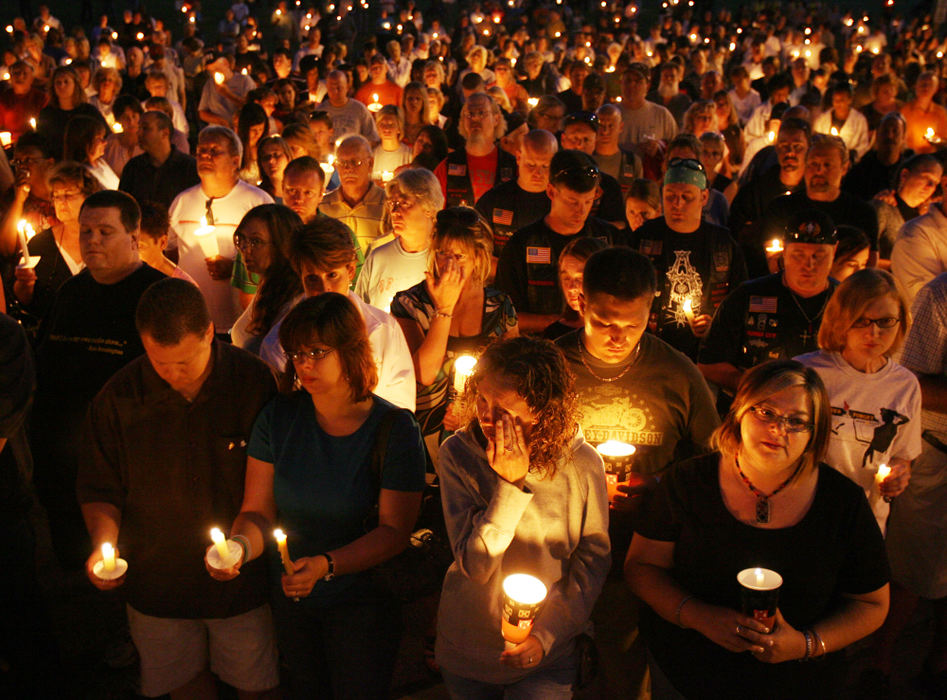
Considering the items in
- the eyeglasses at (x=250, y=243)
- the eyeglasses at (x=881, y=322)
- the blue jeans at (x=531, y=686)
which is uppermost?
the eyeglasses at (x=250, y=243)

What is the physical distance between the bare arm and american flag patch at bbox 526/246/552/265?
1.15 m

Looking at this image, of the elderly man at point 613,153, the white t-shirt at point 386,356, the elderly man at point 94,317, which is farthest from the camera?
the elderly man at point 613,153

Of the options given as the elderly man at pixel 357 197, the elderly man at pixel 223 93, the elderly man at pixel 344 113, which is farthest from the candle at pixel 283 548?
the elderly man at pixel 223 93

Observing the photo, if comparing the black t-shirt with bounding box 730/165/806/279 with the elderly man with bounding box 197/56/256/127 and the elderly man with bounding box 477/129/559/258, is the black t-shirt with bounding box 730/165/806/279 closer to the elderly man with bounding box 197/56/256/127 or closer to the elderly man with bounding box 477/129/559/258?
the elderly man with bounding box 477/129/559/258

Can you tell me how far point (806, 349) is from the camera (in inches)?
156

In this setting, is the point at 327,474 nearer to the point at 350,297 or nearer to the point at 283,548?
the point at 283,548

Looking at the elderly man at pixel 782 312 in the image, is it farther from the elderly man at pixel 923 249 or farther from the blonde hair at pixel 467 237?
the blonde hair at pixel 467 237

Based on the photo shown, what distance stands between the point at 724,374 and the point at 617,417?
104 centimetres

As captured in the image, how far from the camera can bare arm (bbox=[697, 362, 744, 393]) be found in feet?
12.7

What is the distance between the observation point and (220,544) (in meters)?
2.41

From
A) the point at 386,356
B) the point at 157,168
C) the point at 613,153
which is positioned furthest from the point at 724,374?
the point at 157,168

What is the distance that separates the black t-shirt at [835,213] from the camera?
545cm

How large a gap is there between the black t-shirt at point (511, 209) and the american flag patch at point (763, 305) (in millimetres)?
2025

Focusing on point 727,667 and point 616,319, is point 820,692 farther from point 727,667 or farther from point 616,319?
point 616,319
